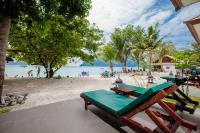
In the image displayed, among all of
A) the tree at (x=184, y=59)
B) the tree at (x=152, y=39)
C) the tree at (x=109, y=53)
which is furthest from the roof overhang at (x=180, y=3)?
the tree at (x=109, y=53)

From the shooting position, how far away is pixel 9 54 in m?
19.5

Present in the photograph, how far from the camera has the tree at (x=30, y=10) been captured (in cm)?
626

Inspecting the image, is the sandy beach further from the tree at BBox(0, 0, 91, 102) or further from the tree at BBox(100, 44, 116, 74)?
the tree at BBox(100, 44, 116, 74)

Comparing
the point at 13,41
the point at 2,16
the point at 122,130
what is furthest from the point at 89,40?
the point at 122,130

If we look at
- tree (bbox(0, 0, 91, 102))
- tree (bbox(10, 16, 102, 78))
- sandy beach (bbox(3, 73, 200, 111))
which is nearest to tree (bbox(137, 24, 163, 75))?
tree (bbox(10, 16, 102, 78))

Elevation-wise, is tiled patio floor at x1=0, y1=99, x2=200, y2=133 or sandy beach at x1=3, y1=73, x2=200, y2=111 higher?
sandy beach at x1=3, y1=73, x2=200, y2=111

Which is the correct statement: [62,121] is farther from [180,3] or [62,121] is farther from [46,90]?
[46,90]

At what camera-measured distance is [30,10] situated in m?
7.20

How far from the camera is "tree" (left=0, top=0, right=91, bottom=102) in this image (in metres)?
6.26

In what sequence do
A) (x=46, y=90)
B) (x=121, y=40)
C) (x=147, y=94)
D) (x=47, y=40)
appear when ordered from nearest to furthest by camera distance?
(x=147, y=94), (x=46, y=90), (x=47, y=40), (x=121, y=40)

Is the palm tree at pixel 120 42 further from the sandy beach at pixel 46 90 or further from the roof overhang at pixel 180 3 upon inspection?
the roof overhang at pixel 180 3

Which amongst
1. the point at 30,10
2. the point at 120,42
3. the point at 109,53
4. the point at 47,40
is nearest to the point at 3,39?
the point at 30,10

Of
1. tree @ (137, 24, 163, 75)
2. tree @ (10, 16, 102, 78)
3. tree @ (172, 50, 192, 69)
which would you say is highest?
tree @ (137, 24, 163, 75)

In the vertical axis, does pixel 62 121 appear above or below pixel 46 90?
below
